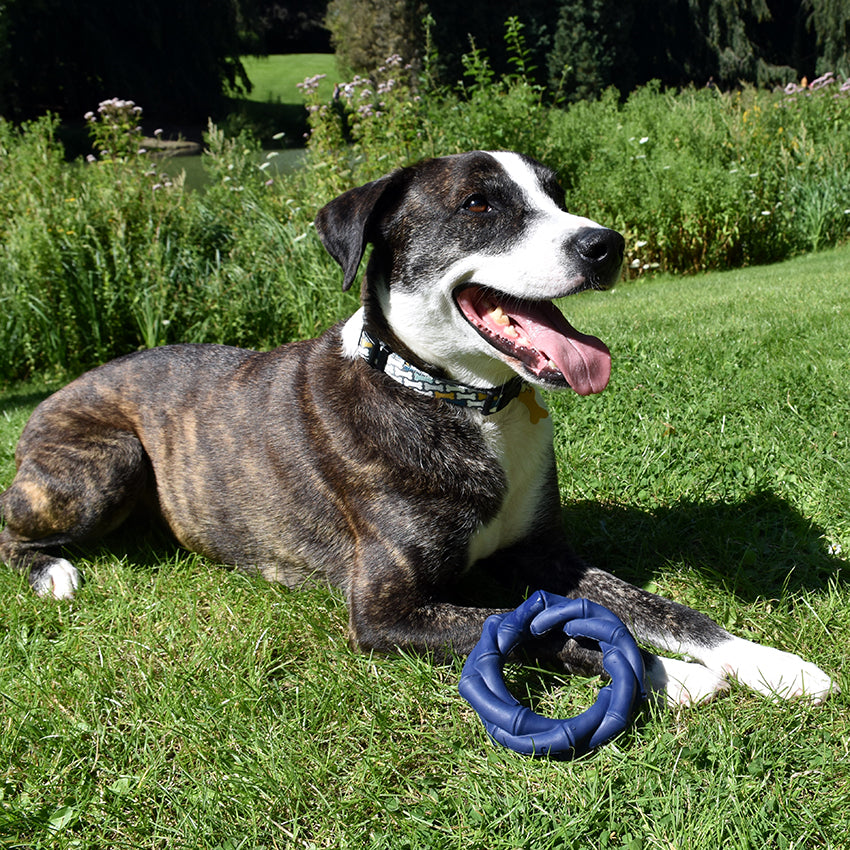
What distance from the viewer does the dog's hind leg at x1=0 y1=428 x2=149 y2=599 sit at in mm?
3121

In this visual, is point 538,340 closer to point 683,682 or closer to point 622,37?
point 683,682

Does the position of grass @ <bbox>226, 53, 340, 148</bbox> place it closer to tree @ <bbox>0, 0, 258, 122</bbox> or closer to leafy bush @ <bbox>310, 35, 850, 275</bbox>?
tree @ <bbox>0, 0, 258, 122</bbox>

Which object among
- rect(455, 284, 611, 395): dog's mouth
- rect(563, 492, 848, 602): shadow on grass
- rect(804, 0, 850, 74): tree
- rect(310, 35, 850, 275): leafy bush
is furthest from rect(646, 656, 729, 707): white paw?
rect(804, 0, 850, 74): tree

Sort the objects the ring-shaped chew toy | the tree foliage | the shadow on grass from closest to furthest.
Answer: the ring-shaped chew toy → the shadow on grass → the tree foliage

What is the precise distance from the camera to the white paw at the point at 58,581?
3047 millimetres

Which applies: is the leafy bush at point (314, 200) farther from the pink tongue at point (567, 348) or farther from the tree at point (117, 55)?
the tree at point (117, 55)

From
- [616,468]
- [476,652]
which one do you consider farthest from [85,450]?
[616,468]

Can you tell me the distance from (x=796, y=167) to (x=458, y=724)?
9798 millimetres

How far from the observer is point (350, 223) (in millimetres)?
2570

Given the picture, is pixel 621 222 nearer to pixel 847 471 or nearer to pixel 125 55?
pixel 847 471

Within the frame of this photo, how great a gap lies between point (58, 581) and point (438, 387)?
1731 mm

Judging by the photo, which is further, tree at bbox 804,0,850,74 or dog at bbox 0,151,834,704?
tree at bbox 804,0,850,74

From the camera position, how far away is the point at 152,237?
707 cm

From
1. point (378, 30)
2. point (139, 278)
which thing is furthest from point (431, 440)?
point (378, 30)
